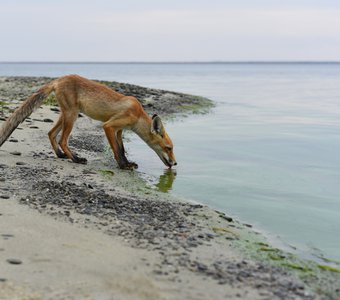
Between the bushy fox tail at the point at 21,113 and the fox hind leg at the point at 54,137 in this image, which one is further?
the fox hind leg at the point at 54,137

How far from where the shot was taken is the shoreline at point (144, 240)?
494cm

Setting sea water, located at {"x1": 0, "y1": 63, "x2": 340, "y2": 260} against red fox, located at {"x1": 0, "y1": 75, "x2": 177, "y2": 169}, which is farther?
red fox, located at {"x1": 0, "y1": 75, "x2": 177, "y2": 169}

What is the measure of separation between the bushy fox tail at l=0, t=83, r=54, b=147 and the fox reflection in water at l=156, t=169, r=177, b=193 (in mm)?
2906

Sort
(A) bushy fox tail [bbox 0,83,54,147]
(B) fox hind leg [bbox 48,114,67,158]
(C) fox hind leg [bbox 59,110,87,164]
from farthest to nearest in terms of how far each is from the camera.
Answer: (B) fox hind leg [bbox 48,114,67,158], (C) fox hind leg [bbox 59,110,87,164], (A) bushy fox tail [bbox 0,83,54,147]

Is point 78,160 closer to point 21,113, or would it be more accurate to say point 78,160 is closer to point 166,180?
point 21,113

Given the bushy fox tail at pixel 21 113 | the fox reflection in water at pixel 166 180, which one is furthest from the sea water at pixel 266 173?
the bushy fox tail at pixel 21 113

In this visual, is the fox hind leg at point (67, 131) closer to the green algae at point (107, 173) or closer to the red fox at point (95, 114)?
the red fox at point (95, 114)

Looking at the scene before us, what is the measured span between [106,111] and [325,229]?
5.23m

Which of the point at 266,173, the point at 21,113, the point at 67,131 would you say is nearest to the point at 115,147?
the point at 67,131

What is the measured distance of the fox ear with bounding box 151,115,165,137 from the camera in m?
11.2

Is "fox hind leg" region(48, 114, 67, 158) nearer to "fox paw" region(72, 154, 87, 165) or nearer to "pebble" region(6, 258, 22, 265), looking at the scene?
"fox paw" region(72, 154, 87, 165)

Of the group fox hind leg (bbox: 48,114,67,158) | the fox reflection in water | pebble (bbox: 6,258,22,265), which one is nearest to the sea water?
the fox reflection in water

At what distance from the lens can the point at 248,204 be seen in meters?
9.17

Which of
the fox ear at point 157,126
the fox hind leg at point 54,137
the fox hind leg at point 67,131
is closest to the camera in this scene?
the fox hind leg at point 67,131
